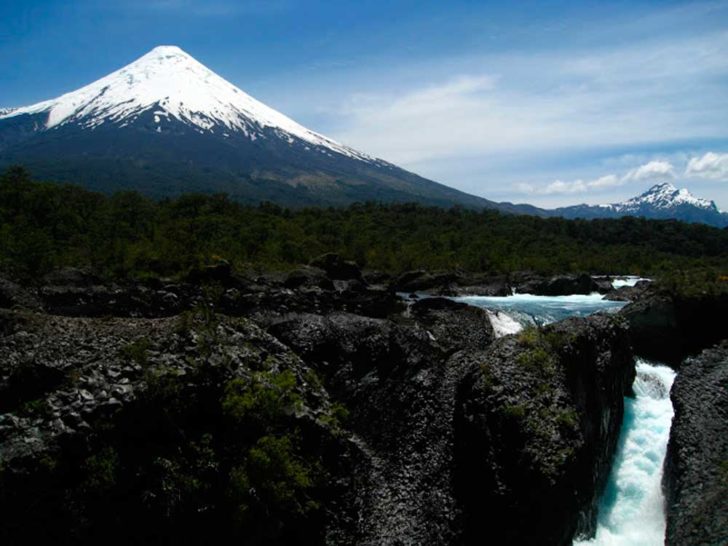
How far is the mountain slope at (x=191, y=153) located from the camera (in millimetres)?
→ 133875

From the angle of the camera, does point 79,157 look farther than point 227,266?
Yes

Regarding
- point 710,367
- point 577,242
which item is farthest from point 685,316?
point 577,242

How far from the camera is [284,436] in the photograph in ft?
39.2

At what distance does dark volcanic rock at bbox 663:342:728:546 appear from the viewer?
10656mm

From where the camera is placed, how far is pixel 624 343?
18.4 meters

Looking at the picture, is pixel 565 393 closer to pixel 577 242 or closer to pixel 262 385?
pixel 262 385

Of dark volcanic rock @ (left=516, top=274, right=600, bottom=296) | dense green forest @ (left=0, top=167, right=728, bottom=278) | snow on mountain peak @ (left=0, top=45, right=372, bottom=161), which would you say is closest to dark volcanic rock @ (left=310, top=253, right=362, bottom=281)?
dense green forest @ (left=0, top=167, right=728, bottom=278)

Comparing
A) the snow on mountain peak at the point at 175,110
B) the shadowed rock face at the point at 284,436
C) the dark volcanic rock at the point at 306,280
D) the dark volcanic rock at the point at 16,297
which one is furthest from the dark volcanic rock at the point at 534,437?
the snow on mountain peak at the point at 175,110

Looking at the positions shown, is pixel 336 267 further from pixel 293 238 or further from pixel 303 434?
pixel 303 434

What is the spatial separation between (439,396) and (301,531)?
508 cm

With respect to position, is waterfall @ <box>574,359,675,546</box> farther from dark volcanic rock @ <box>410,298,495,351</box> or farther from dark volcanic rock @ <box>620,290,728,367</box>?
dark volcanic rock @ <box>410,298,495,351</box>

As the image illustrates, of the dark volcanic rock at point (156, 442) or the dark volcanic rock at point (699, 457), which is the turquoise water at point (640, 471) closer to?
the dark volcanic rock at point (699, 457)

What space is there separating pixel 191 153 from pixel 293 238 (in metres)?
117

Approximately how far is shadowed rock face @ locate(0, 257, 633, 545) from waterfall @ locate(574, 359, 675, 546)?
3.28 feet
